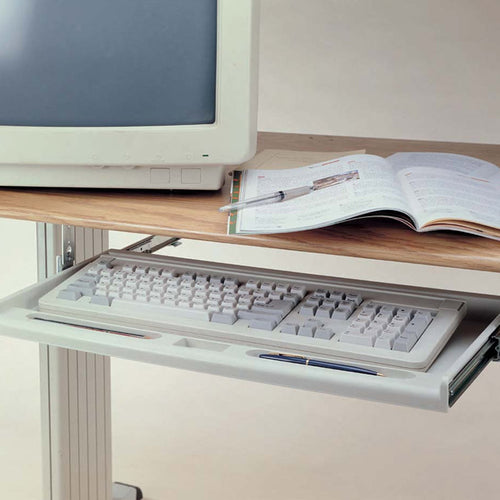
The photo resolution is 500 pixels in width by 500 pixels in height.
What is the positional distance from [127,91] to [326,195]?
1.20 ft

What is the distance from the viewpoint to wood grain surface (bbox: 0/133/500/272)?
3.53ft

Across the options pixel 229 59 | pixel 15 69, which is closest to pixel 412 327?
pixel 229 59

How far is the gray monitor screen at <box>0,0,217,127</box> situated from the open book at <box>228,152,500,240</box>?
156 mm

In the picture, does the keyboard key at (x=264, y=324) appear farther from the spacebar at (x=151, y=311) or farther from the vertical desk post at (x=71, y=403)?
the vertical desk post at (x=71, y=403)

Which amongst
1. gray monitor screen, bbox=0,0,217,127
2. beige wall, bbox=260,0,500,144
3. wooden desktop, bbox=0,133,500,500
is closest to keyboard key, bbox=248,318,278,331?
wooden desktop, bbox=0,133,500,500

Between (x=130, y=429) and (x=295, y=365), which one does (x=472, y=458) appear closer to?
(x=130, y=429)

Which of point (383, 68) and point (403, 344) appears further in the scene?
point (383, 68)

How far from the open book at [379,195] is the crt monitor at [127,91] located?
9 centimetres

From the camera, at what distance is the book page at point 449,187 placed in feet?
3.57

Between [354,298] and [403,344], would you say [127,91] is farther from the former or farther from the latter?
[403,344]

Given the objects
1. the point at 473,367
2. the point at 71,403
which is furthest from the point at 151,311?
the point at 71,403

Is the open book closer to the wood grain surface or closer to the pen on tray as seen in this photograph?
the wood grain surface

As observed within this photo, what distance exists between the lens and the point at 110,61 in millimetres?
1320

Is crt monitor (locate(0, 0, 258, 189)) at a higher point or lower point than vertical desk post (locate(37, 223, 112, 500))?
higher
